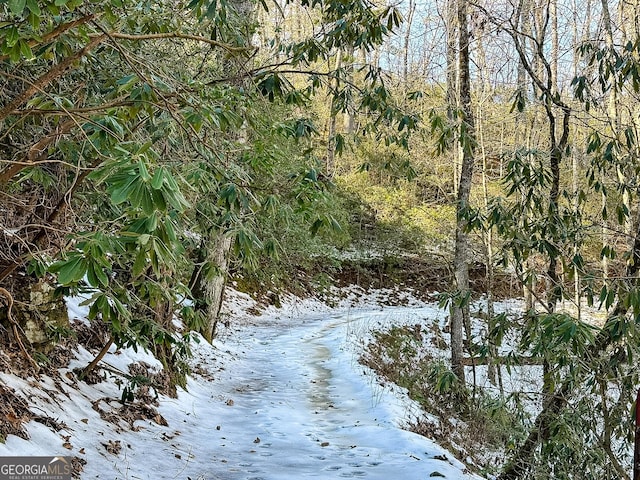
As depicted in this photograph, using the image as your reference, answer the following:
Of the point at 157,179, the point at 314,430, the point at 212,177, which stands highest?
the point at 212,177

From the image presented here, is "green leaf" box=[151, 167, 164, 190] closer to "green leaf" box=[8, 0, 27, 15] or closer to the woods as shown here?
the woods

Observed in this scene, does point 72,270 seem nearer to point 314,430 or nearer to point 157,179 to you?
point 157,179

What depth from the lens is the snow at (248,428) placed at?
3.75 meters

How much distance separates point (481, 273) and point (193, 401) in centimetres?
1989

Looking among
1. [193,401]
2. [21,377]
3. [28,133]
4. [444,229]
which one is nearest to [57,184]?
[28,133]

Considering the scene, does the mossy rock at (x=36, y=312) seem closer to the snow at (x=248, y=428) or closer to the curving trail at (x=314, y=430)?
the snow at (x=248, y=428)

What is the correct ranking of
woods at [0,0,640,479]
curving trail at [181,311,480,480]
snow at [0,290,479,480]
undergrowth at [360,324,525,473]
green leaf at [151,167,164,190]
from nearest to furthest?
1. green leaf at [151,167,164,190]
2. woods at [0,0,640,479]
3. snow at [0,290,479,480]
4. curving trail at [181,311,480,480]
5. undergrowth at [360,324,525,473]

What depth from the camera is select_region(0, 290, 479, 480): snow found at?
375 cm

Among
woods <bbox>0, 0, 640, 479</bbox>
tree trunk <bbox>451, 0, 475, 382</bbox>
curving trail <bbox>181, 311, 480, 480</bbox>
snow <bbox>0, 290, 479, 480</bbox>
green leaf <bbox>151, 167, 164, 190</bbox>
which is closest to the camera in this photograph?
green leaf <bbox>151, 167, 164, 190</bbox>

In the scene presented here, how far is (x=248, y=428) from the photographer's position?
5.25 metres

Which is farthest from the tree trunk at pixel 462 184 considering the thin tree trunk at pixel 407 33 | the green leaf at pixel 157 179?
the green leaf at pixel 157 179

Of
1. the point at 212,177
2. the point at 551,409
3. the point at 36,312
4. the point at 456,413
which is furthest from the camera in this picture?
the point at 456,413

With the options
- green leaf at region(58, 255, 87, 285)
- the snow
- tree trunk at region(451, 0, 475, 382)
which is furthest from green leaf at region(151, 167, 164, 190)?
tree trunk at region(451, 0, 475, 382)

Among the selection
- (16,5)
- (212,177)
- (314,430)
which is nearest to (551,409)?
(314,430)
